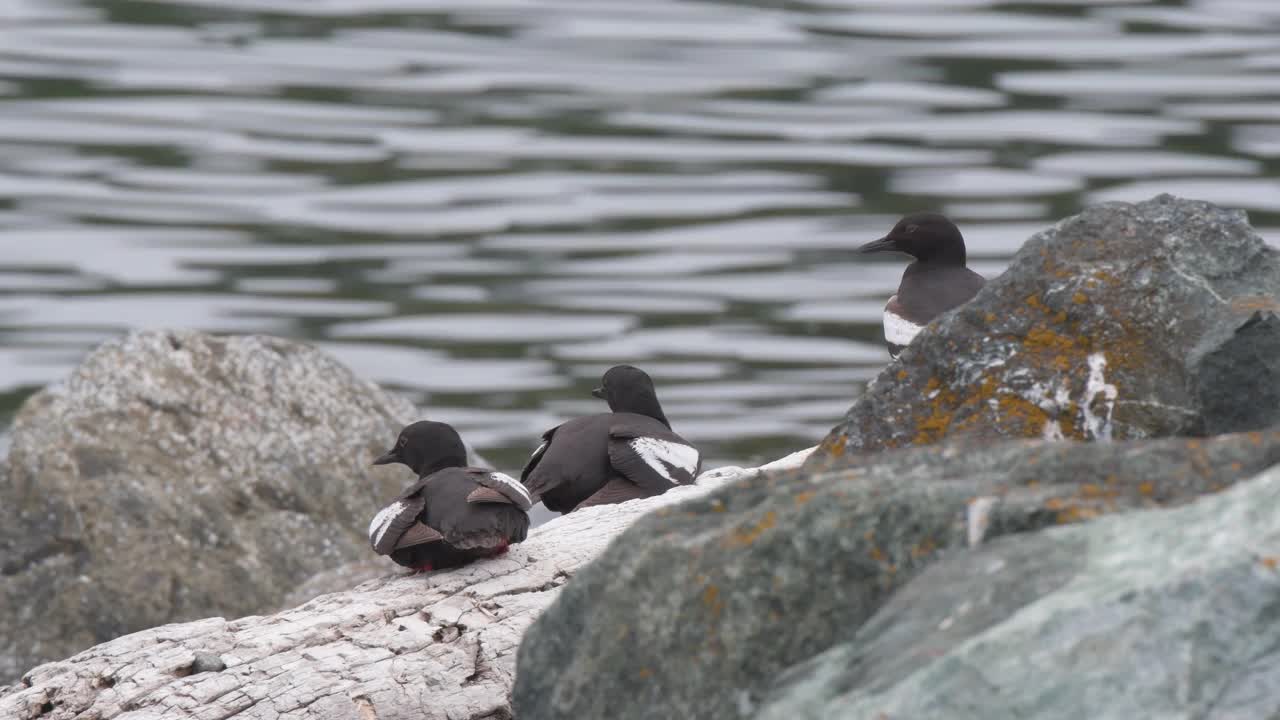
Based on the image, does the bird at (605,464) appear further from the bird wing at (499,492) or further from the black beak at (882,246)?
the black beak at (882,246)

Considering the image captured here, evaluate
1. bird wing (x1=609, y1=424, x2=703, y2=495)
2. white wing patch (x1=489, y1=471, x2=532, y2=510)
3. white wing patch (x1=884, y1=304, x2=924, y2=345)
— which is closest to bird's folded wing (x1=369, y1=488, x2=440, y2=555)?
white wing patch (x1=489, y1=471, x2=532, y2=510)

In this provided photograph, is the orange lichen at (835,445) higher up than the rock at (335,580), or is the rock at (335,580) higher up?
the orange lichen at (835,445)

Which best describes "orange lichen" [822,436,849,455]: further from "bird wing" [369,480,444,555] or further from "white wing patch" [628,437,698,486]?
"white wing patch" [628,437,698,486]

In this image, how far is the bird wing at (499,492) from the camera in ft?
20.2

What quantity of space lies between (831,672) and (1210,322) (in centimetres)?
231

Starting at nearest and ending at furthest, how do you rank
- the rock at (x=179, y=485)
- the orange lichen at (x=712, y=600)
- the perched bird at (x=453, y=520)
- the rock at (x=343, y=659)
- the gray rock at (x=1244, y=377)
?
the orange lichen at (x=712, y=600), the gray rock at (x=1244, y=377), the rock at (x=343, y=659), the perched bird at (x=453, y=520), the rock at (x=179, y=485)

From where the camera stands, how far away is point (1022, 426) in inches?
202

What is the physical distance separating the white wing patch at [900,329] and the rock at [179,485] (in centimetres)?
315

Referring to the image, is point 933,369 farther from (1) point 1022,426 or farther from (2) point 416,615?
(2) point 416,615

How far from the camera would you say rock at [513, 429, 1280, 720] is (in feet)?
11.7

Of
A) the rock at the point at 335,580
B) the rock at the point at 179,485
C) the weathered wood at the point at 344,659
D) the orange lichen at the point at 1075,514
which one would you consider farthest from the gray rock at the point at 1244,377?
the rock at the point at 179,485

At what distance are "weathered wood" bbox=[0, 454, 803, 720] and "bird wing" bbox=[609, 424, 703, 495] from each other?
104cm

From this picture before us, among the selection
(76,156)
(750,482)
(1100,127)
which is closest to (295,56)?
(76,156)

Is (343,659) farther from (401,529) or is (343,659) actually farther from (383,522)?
(383,522)
